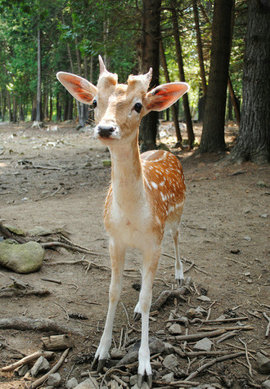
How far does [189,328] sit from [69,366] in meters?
1.19

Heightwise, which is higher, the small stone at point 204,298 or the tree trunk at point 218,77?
the tree trunk at point 218,77

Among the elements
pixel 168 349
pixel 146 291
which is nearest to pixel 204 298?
pixel 168 349

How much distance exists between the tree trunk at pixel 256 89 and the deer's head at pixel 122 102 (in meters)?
6.02

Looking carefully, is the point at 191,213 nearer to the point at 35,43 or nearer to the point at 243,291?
the point at 243,291

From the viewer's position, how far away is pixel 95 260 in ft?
15.3

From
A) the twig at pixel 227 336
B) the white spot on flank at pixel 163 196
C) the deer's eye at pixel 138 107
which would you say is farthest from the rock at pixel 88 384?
the deer's eye at pixel 138 107

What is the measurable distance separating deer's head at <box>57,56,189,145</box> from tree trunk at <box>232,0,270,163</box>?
6019 millimetres

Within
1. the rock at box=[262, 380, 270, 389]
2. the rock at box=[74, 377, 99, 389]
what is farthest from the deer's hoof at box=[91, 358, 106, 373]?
the rock at box=[262, 380, 270, 389]

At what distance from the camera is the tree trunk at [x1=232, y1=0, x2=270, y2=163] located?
319 inches

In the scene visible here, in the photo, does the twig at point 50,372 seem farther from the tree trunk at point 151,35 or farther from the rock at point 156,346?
the tree trunk at point 151,35

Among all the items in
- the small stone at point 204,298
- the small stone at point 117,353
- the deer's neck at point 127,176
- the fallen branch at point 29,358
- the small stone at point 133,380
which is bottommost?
the small stone at point 133,380

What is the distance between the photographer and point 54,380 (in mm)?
2623

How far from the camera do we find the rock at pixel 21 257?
3.97m

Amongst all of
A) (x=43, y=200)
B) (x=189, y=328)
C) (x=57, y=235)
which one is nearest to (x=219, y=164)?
(x=43, y=200)
